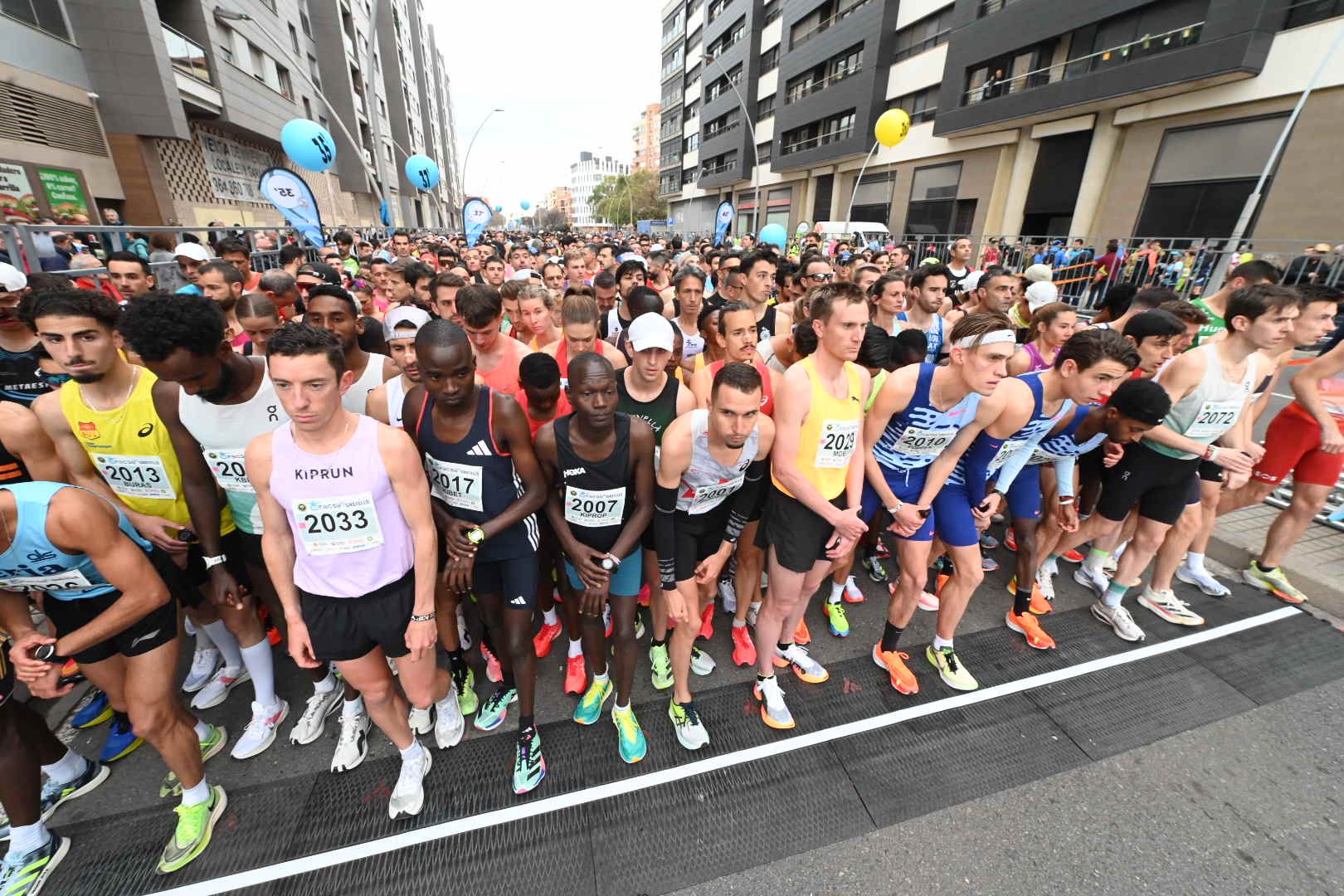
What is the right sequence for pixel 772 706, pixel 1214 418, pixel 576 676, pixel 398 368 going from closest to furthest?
1. pixel 772 706
2. pixel 576 676
3. pixel 1214 418
4. pixel 398 368

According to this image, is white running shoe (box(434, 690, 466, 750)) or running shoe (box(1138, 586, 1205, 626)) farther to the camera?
running shoe (box(1138, 586, 1205, 626))

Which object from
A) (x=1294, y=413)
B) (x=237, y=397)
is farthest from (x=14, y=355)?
(x=1294, y=413)

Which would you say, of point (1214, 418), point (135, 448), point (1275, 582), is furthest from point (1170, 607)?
point (135, 448)

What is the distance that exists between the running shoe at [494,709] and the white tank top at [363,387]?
204 cm

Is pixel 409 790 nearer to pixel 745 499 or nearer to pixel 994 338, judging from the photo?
pixel 745 499

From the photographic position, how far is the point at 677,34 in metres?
59.1

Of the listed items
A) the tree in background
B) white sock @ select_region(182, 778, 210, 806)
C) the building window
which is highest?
the building window

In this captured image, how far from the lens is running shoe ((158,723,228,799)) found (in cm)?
280

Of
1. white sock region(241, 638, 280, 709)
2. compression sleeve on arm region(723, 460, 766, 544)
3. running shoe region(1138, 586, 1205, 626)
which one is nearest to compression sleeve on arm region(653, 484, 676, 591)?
compression sleeve on arm region(723, 460, 766, 544)

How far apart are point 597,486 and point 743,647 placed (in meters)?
1.89

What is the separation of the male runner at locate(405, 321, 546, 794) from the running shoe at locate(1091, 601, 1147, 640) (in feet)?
13.8

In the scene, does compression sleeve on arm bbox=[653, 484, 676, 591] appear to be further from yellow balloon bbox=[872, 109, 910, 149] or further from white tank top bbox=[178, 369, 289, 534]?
yellow balloon bbox=[872, 109, 910, 149]

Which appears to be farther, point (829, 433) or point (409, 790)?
point (829, 433)

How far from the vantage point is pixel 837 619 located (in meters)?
4.11
